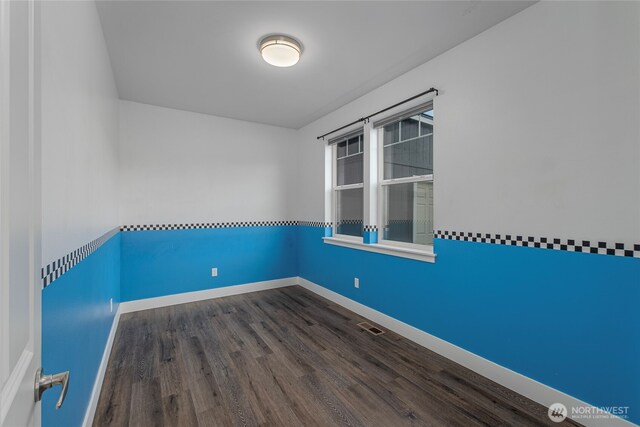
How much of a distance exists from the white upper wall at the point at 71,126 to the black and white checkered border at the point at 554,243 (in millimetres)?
2514

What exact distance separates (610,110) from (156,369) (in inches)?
138

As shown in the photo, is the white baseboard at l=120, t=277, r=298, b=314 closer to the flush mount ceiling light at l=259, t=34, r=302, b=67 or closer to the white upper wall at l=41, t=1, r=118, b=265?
the white upper wall at l=41, t=1, r=118, b=265

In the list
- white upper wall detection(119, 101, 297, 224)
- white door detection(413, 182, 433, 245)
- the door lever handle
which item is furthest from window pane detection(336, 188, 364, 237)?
the door lever handle

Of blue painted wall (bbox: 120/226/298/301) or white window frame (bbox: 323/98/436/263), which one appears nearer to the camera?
white window frame (bbox: 323/98/436/263)

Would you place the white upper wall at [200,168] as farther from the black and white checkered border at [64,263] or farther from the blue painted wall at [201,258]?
the black and white checkered border at [64,263]

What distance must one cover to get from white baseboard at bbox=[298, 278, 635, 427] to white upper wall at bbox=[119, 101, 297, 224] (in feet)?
7.46

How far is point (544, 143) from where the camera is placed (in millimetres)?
1862

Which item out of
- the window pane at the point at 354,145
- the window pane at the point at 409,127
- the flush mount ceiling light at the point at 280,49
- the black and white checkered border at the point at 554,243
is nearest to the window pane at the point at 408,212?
the black and white checkered border at the point at 554,243

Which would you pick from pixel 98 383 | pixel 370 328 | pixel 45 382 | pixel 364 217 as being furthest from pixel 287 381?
pixel 364 217

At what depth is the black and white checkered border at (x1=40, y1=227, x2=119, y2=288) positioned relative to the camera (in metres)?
1.03

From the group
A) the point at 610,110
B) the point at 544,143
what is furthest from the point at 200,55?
the point at 610,110

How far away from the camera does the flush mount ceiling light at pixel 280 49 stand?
2.25 meters

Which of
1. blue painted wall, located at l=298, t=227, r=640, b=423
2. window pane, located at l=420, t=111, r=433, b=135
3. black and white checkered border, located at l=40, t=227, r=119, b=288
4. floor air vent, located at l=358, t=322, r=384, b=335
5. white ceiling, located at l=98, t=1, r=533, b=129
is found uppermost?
white ceiling, located at l=98, t=1, r=533, b=129

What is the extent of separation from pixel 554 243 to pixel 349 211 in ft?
7.82
